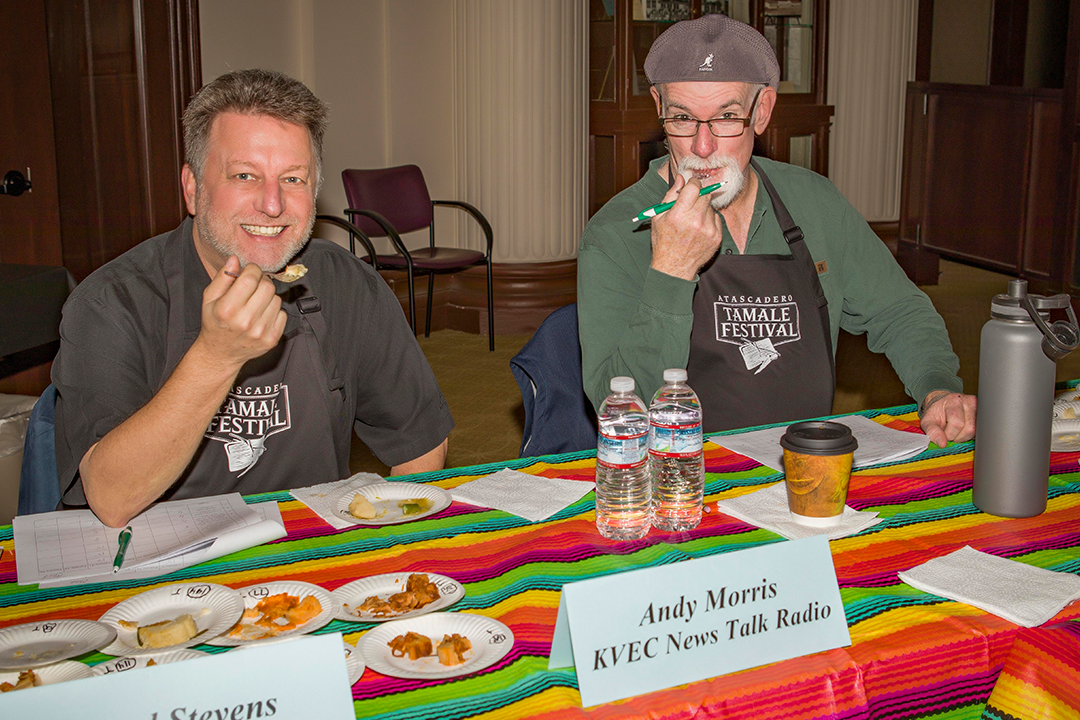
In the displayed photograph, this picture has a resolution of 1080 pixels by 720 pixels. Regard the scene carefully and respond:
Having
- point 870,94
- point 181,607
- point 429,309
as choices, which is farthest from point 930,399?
point 870,94

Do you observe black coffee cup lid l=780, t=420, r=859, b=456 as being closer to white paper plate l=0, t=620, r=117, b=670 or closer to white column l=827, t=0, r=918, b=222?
white paper plate l=0, t=620, r=117, b=670

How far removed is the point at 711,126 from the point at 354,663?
1.33 metres

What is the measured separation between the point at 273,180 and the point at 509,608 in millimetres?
863

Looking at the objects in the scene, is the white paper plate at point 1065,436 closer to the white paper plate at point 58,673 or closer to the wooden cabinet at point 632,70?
the white paper plate at point 58,673

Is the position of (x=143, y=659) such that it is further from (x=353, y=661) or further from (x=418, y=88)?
(x=418, y=88)

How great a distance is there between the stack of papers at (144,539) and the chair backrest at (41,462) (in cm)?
22

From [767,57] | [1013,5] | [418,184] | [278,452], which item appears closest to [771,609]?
→ [278,452]

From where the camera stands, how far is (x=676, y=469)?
1.39 metres

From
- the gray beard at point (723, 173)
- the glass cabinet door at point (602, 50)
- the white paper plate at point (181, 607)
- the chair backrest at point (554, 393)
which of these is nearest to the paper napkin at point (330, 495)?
the white paper plate at point (181, 607)

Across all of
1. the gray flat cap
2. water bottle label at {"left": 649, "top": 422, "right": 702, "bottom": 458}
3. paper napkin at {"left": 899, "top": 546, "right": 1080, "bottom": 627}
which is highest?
the gray flat cap

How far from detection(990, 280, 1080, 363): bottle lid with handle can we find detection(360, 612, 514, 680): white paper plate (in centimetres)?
77

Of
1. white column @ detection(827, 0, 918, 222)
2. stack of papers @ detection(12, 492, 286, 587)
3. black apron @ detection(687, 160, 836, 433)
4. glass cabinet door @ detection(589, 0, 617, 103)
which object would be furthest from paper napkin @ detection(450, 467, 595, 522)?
white column @ detection(827, 0, 918, 222)

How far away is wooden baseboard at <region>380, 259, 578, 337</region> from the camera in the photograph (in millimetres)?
5785

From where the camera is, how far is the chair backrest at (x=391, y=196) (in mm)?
5094
